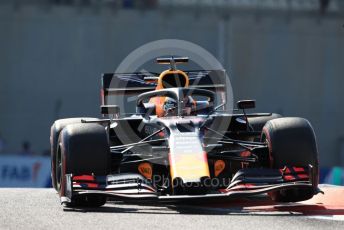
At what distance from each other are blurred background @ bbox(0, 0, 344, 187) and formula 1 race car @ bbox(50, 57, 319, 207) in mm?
19368

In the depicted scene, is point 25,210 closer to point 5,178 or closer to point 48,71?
point 5,178

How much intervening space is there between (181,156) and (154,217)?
106 centimetres

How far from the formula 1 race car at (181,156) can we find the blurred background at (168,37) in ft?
63.5

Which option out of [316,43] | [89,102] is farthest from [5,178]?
[316,43]

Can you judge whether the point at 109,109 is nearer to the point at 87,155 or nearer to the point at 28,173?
the point at 87,155

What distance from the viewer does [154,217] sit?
9.37 m

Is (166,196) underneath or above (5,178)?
above

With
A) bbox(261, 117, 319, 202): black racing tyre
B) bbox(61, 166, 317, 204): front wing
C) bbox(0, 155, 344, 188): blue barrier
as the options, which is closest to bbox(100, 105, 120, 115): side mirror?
bbox(61, 166, 317, 204): front wing

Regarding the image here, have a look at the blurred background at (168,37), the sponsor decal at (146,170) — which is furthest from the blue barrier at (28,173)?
the sponsor decal at (146,170)

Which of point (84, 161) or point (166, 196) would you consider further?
point (84, 161)

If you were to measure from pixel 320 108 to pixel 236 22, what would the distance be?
4.17 metres

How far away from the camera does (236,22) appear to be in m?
33.9

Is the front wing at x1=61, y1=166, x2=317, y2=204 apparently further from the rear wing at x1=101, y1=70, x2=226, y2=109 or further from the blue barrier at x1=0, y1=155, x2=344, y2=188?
the blue barrier at x1=0, y1=155, x2=344, y2=188

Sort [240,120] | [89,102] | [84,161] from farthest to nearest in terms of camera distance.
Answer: [89,102], [240,120], [84,161]
